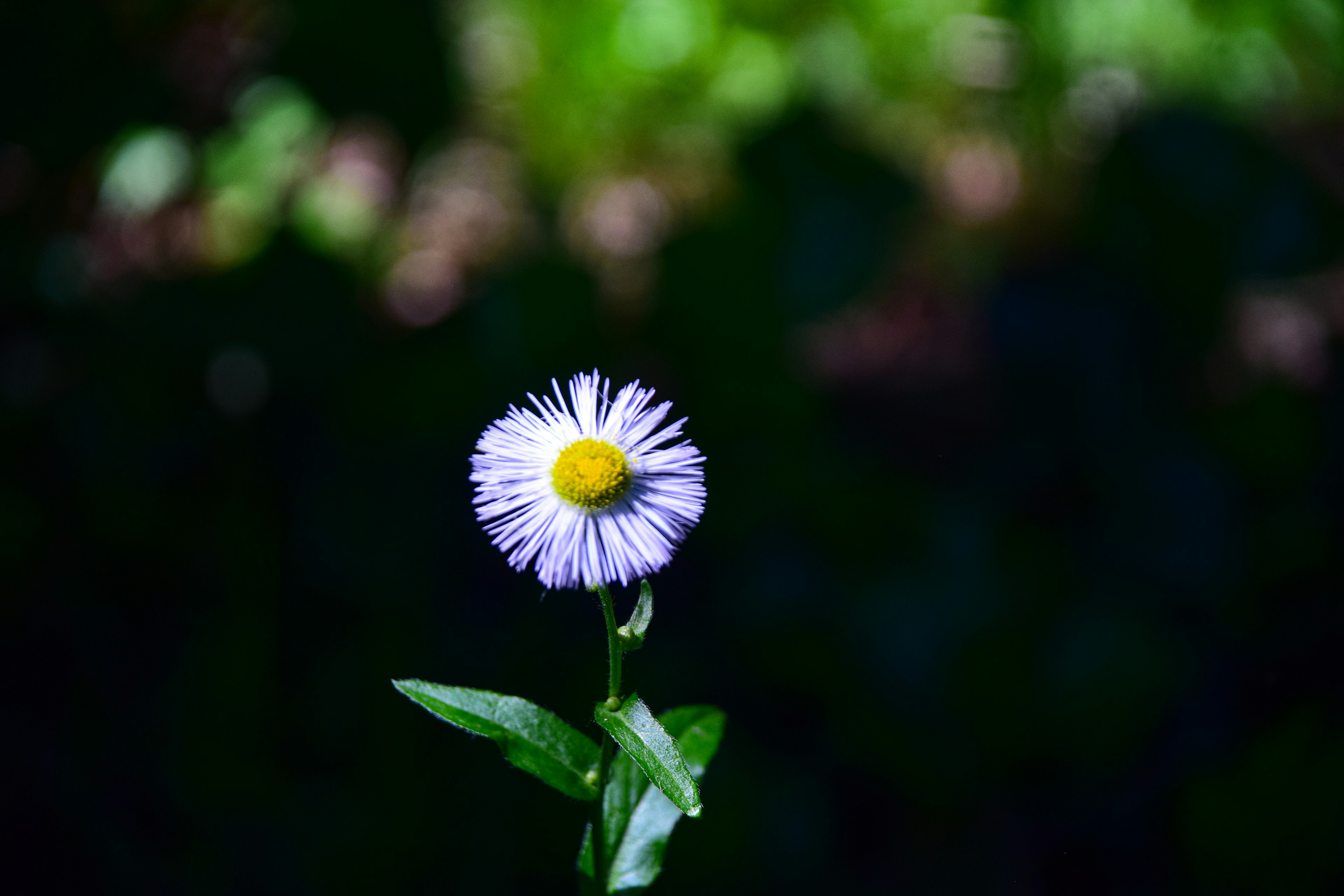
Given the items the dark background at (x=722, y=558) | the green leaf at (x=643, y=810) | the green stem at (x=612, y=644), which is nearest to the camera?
the green stem at (x=612, y=644)

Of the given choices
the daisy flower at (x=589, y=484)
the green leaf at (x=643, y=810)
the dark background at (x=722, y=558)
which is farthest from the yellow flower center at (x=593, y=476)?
the dark background at (x=722, y=558)

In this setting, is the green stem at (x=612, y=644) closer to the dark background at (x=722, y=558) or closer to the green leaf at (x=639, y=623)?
the green leaf at (x=639, y=623)

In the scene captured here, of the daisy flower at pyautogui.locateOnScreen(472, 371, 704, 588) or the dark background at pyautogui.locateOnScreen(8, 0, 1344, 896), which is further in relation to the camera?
the dark background at pyautogui.locateOnScreen(8, 0, 1344, 896)

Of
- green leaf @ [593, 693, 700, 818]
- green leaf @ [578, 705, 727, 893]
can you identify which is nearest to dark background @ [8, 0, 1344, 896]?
green leaf @ [578, 705, 727, 893]

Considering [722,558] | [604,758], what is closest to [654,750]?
[604,758]

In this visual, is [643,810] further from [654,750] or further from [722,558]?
[722,558]

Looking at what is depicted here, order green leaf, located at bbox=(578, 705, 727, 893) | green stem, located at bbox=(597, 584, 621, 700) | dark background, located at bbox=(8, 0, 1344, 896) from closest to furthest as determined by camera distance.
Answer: green stem, located at bbox=(597, 584, 621, 700)
green leaf, located at bbox=(578, 705, 727, 893)
dark background, located at bbox=(8, 0, 1344, 896)

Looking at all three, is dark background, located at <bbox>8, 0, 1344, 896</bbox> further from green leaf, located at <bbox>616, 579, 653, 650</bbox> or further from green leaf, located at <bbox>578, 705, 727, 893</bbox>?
green leaf, located at <bbox>616, 579, 653, 650</bbox>

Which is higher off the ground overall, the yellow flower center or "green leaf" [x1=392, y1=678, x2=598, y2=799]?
the yellow flower center
